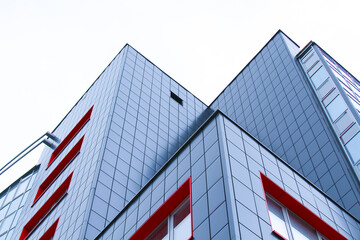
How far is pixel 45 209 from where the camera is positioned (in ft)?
116

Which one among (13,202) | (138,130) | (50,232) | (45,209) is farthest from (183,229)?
(13,202)

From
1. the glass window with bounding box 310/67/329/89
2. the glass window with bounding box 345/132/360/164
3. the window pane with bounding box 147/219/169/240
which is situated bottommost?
the window pane with bounding box 147/219/169/240

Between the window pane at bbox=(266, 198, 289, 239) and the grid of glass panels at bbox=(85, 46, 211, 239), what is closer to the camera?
the window pane at bbox=(266, 198, 289, 239)

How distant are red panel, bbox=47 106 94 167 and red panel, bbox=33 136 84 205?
3.06 m

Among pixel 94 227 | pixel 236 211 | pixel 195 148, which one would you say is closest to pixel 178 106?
pixel 94 227

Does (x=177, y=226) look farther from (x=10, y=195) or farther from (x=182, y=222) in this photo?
(x=10, y=195)

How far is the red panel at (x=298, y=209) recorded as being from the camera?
1694 cm

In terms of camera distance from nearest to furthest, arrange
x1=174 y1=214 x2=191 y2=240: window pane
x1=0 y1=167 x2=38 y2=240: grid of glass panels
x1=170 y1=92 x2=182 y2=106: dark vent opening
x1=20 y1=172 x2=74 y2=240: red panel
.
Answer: x1=174 y1=214 x2=191 y2=240: window pane, x1=20 y1=172 x2=74 y2=240: red panel, x1=0 y1=167 x2=38 y2=240: grid of glass panels, x1=170 y1=92 x2=182 y2=106: dark vent opening

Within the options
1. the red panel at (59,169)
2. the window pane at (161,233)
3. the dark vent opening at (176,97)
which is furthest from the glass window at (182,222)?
the dark vent opening at (176,97)

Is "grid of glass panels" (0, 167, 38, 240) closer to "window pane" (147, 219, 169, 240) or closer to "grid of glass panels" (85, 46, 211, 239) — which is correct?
"grid of glass panels" (85, 46, 211, 239)

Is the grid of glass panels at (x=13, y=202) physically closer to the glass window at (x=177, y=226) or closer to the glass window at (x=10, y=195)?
the glass window at (x=10, y=195)

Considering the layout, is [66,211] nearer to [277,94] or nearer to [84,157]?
[84,157]

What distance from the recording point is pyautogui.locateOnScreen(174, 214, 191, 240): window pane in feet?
50.2

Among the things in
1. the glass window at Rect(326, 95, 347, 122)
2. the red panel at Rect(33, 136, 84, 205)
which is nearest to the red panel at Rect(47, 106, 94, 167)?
the red panel at Rect(33, 136, 84, 205)
